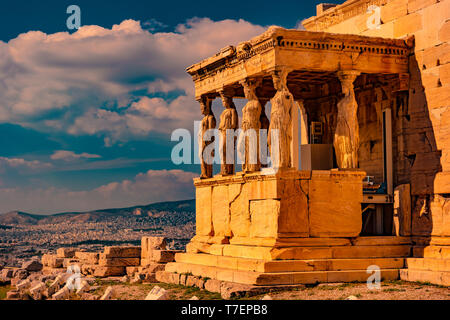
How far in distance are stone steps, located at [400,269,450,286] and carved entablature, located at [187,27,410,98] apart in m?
4.47

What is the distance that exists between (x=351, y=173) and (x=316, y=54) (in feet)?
8.77

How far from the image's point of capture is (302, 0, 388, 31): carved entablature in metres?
19.5

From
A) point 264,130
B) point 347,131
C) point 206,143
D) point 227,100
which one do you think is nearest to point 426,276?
point 347,131

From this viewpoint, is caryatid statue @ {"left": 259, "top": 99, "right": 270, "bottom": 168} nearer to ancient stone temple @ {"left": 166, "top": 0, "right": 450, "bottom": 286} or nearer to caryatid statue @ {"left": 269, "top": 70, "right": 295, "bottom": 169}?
ancient stone temple @ {"left": 166, "top": 0, "right": 450, "bottom": 286}

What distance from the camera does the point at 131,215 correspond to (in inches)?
3627

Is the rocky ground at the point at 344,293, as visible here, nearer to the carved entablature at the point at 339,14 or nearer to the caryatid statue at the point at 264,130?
the caryatid statue at the point at 264,130

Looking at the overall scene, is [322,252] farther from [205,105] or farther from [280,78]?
[205,105]

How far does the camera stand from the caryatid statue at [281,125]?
16891 millimetres

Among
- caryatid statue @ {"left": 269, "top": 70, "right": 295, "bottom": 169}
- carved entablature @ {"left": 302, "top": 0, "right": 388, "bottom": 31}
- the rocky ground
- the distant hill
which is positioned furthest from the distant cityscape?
caryatid statue @ {"left": 269, "top": 70, "right": 295, "bottom": 169}

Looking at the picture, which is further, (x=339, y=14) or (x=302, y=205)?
(x=339, y=14)

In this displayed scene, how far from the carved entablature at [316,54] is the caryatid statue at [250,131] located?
390 mm

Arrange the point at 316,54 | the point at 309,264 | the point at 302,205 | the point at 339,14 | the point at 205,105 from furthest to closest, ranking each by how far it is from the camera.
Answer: the point at 205,105 → the point at 339,14 → the point at 316,54 → the point at 302,205 → the point at 309,264

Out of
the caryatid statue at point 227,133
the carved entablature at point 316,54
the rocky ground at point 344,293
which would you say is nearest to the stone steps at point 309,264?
the rocky ground at point 344,293
